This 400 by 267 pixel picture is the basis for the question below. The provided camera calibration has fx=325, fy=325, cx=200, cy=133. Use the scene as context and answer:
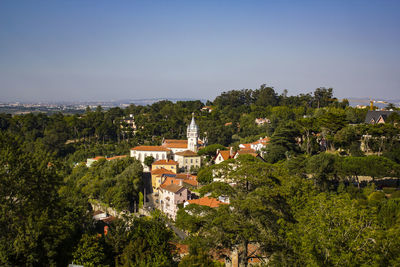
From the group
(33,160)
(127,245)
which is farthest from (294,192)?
(33,160)

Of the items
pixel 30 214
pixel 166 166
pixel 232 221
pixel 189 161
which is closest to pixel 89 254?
pixel 30 214

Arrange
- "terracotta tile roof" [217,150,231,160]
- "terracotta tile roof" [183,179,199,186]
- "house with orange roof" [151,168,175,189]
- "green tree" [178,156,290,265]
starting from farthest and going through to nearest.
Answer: "terracotta tile roof" [217,150,231,160]
"house with orange roof" [151,168,175,189]
"terracotta tile roof" [183,179,199,186]
"green tree" [178,156,290,265]

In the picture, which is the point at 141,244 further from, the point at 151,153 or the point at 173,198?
the point at 151,153

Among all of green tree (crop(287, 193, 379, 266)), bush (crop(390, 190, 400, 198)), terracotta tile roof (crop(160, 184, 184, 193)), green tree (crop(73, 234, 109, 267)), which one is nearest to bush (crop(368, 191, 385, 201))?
bush (crop(390, 190, 400, 198))

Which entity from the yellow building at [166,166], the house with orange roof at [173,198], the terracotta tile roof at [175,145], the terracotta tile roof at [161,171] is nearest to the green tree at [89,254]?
→ the house with orange roof at [173,198]

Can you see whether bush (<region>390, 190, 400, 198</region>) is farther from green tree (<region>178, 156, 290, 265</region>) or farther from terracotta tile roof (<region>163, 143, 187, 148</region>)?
terracotta tile roof (<region>163, 143, 187, 148</region>)

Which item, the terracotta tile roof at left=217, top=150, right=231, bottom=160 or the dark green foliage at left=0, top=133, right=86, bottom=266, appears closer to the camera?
the dark green foliage at left=0, top=133, right=86, bottom=266

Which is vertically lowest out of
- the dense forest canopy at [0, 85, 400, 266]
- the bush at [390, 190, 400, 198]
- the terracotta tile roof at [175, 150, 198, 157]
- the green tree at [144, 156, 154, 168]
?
the green tree at [144, 156, 154, 168]

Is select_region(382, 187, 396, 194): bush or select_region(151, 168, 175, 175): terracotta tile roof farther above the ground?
select_region(382, 187, 396, 194): bush

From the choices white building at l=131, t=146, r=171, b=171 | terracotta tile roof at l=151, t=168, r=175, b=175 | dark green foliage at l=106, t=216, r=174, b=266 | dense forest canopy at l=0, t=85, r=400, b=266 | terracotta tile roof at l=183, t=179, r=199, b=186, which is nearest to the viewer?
dense forest canopy at l=0, t=85, r=400, b=266
